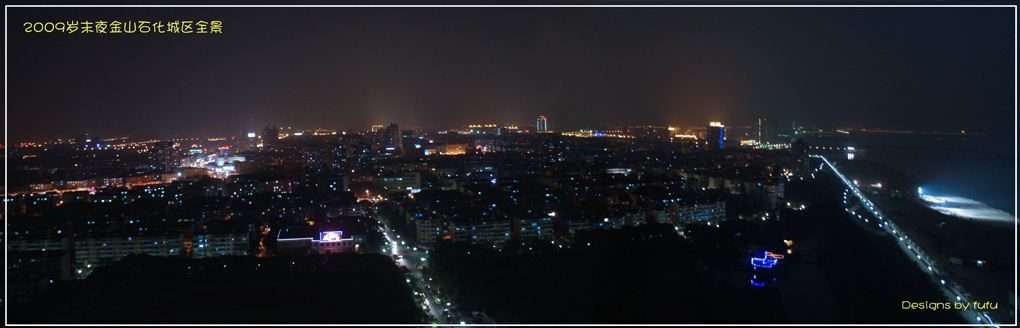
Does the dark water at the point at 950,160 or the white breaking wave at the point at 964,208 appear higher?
the dark water at the point at 950,160

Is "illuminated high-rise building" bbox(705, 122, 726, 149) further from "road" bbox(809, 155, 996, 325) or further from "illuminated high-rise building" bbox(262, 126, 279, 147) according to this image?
"illuminated high-rise building" bbox(262, 126, 279, 147)

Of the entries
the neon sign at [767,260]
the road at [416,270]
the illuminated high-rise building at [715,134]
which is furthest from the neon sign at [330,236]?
the illuminated high-rise building at [715,134]

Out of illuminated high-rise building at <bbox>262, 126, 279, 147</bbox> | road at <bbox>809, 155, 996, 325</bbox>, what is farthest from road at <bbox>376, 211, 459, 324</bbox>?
illuminated high-rise building at <bbox>262, 126, 279, 147</bbox>

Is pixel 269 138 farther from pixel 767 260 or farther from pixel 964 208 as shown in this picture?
pixel 964 208

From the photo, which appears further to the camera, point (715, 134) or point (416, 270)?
point (715, 134)

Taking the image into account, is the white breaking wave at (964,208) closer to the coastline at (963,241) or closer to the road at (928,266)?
the coastline at (963,241)

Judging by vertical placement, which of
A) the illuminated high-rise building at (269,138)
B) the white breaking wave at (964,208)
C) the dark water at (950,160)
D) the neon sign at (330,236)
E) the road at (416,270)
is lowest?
the road at (416,270)

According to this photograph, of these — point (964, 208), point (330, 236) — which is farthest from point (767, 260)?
point (964, 208)
